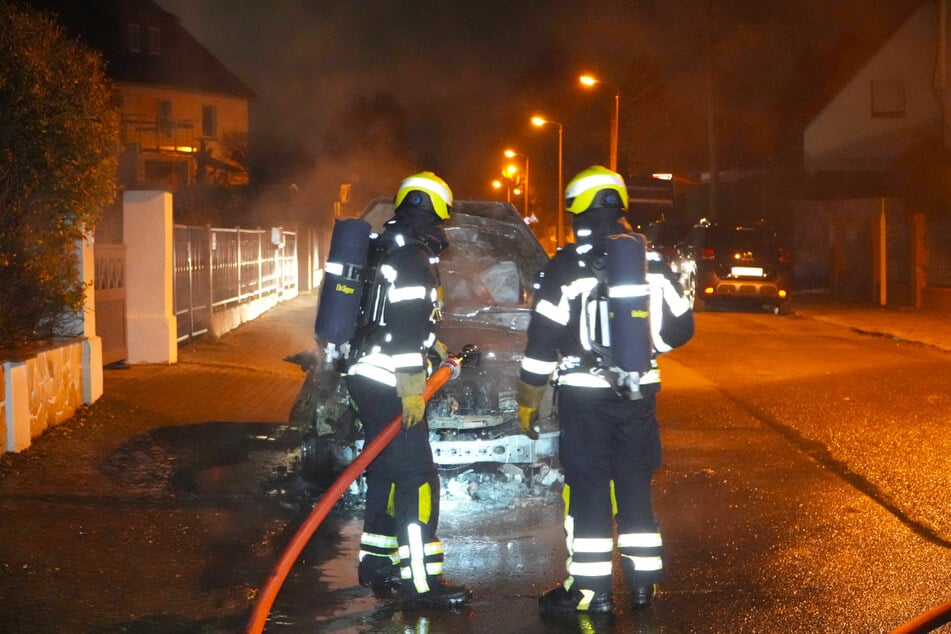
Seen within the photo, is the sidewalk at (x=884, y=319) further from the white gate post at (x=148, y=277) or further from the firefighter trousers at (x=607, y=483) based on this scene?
the firefighter trousers at (x=607, y=483)

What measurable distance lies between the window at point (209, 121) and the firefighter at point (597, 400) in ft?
174

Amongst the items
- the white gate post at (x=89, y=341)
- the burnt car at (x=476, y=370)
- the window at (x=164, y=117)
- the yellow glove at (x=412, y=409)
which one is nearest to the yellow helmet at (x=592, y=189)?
the burnt car at (x=476, y=370)

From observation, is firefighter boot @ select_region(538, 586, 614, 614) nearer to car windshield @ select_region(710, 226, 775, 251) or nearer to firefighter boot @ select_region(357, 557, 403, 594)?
firefighter boot @ select_region(357, 557, 403, 594)

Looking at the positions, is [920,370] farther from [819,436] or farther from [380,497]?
[380,497]

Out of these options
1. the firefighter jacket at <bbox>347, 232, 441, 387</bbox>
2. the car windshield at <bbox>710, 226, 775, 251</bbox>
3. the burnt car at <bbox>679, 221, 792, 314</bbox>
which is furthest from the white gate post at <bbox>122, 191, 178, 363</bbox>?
the car windshield at <bbox>710, 226, 775, 251</bbox>

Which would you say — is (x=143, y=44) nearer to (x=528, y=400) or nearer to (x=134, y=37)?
(x=134, y=37)

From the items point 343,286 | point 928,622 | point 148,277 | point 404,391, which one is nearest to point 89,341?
point 148,277

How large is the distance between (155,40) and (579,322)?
173 ft

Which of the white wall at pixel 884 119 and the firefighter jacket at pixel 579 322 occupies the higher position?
the white wall at pixel 884 119

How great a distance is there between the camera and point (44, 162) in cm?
758

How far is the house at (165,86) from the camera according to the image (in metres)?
49.6

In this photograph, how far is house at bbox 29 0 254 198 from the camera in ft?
163

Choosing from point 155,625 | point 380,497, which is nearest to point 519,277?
point 380,497

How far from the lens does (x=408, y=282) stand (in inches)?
198
